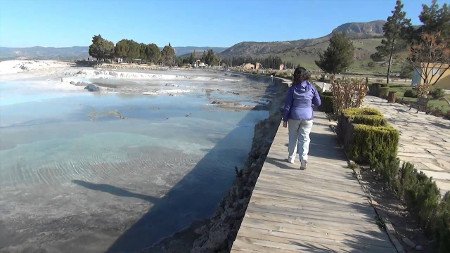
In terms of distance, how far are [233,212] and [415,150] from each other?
17.6 feet

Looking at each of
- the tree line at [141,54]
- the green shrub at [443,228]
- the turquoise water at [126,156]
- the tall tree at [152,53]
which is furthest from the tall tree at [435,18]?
the tall tree at [152,53]

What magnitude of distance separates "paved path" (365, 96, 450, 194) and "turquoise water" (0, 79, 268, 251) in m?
4.51

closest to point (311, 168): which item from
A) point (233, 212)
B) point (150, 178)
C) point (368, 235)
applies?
point (233, 212)

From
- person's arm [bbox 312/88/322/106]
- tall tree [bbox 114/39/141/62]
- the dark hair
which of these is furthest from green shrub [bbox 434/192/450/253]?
tall tree [bbox 114/39/141/62]

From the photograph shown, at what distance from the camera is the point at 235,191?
332 inches

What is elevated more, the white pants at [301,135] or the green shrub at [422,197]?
the white pants at [301,135]

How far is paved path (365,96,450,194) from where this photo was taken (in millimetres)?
7887

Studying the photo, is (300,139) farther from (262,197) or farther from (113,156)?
(113,156)

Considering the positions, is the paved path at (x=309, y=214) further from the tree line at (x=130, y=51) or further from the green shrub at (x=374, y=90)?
the tree line at (x=130, y=51)

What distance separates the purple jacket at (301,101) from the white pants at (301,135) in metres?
0.11

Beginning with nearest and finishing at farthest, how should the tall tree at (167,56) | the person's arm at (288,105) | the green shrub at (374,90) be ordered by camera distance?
the person's arm at (288,105) → the green shrub at (374,90) → the tall tree at (167,56)

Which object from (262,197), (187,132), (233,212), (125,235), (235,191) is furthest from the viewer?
→ (187,132)

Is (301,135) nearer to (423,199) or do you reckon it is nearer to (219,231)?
(219,231)

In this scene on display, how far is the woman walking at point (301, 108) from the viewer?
6926 millimetres
